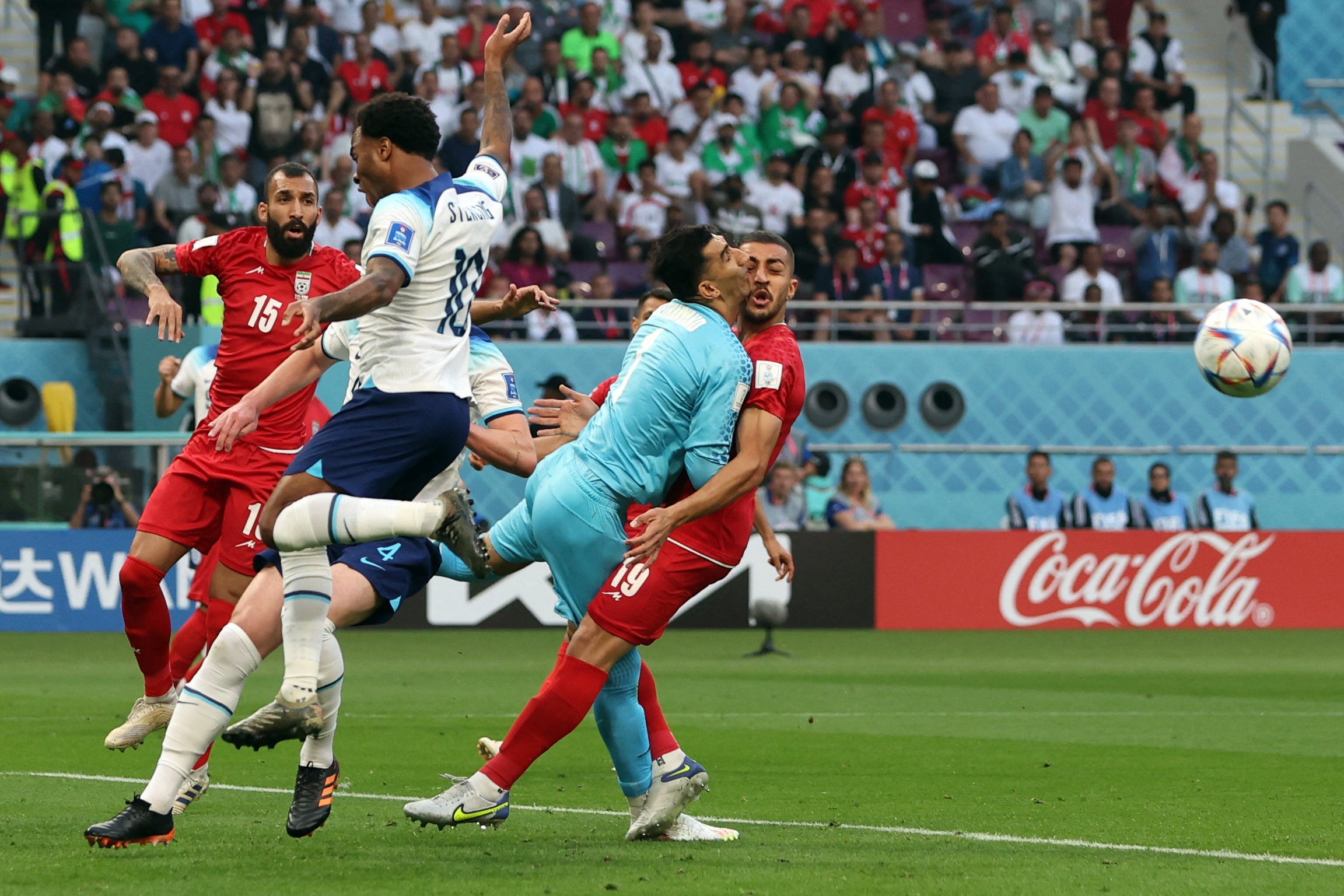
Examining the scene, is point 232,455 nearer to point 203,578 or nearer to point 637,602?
point 203,578

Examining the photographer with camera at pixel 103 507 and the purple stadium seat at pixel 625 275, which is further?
the purple stadium seat at pixel 625 275

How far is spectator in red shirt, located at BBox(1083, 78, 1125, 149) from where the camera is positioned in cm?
2394

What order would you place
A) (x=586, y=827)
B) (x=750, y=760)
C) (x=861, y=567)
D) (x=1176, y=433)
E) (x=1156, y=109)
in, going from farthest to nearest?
(x=1156, y=109) < (x=1176, y=433) < (x=861, y=567) < (x=750, y=760) < (x=586, y=827)

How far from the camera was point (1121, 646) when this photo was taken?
16.9 m

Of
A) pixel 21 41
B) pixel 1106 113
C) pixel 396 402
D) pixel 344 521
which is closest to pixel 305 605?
pixel 344 521

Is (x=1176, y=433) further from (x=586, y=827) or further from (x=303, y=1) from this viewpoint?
(x=586, y=827)

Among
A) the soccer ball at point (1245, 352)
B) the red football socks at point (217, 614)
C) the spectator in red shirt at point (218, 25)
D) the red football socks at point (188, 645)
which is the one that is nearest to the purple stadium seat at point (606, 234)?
the spectator in red shirt at point (218, 25)

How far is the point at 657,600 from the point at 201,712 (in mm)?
1506

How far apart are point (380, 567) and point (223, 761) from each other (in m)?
2.24

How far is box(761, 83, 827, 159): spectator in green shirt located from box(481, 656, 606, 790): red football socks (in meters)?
16.8

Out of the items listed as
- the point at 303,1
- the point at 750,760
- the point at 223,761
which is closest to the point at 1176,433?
the point at 303,1

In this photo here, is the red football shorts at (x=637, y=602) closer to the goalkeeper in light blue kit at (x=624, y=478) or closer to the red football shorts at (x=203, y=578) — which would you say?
the goalkeeper in light blue kit at (x=624, y=478)

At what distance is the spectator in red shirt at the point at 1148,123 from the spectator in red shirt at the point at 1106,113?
0.27m

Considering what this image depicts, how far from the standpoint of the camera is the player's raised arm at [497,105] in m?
6.74
